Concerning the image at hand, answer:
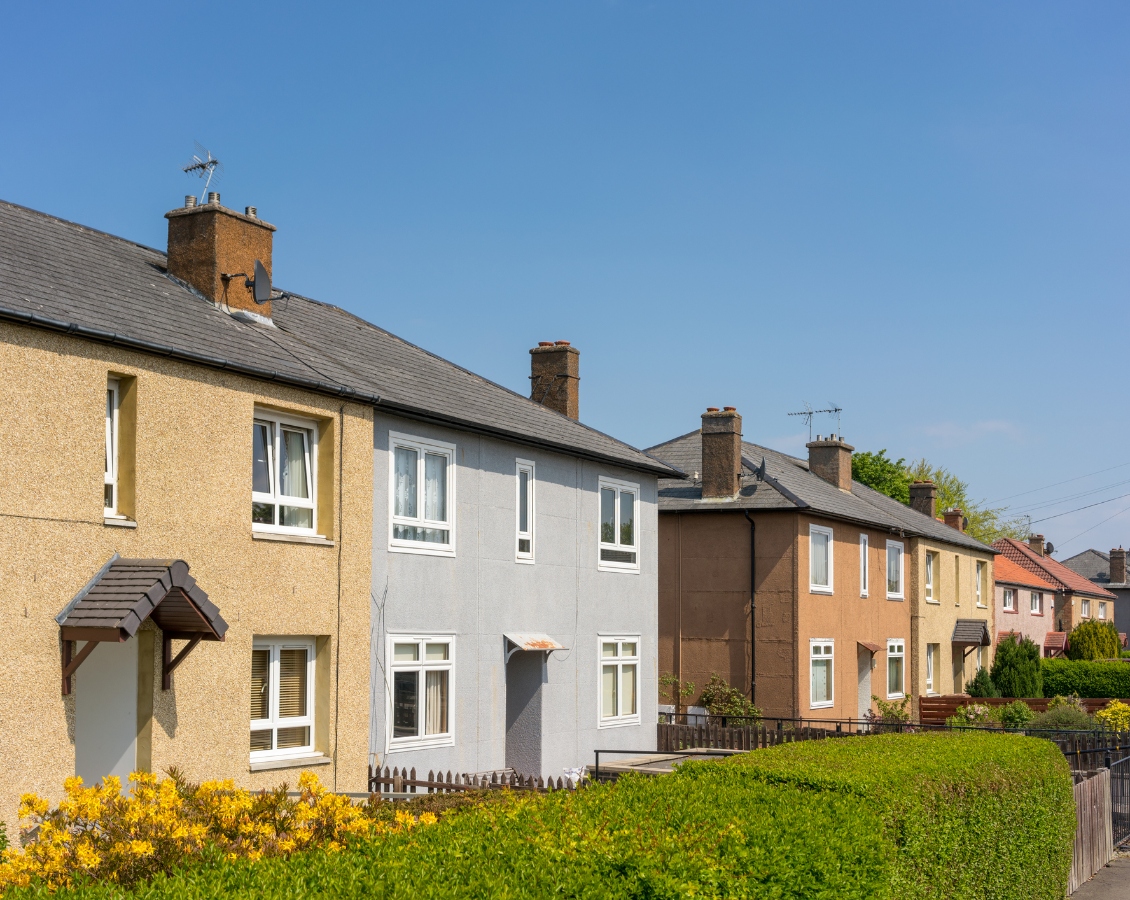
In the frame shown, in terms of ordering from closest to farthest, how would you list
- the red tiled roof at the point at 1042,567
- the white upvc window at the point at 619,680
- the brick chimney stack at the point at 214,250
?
the brick chimney stack at the point at 214,250
the white upvc window at the point at 619,680
the red tiled roof at the point at 1042,567

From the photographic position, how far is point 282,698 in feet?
52.8

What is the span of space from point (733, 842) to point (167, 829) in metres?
3.73

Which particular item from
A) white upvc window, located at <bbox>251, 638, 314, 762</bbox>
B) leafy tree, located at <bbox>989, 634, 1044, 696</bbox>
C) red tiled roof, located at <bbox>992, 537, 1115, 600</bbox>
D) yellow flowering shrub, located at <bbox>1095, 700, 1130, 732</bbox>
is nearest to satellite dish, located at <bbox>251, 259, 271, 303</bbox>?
white upvc window, located at <bbox>251, 638, 314, 762</bbox>

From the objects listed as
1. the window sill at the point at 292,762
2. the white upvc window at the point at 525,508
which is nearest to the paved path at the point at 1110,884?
the window sill at the point at 292,762

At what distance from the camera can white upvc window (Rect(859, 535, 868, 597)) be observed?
3669 cm

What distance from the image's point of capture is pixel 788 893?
7.16 m

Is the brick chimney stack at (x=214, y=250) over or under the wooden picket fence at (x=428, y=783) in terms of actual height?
over

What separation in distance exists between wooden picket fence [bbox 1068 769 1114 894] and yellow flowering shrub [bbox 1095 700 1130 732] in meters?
16.2

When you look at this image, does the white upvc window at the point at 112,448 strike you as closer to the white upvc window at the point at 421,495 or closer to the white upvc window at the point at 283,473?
the white upvc window at the point at 283,473

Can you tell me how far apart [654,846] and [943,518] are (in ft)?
168

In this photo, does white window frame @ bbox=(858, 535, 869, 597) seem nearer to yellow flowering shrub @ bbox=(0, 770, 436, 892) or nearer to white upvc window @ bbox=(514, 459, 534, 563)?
white upvc window @ bbox=(514, 459, 534, 563)

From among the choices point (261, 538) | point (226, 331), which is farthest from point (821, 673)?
point (226, 331)

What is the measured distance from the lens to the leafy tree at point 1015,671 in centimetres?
4716

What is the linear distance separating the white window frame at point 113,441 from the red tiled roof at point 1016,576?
50.1 metres
